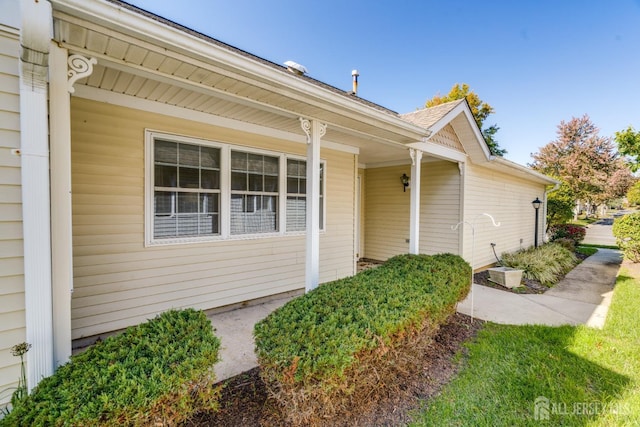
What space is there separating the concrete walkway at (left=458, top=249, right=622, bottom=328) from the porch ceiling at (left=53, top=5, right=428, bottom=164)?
130 inches

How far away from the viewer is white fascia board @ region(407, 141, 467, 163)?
18.6 feet

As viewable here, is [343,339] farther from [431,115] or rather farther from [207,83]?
[431,115]

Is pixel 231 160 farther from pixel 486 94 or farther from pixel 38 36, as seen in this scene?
pixel 486 94

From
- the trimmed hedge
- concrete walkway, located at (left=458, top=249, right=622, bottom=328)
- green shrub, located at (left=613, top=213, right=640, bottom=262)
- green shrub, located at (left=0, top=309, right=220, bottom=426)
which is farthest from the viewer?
green shrub, located at (left=613, top=213, right=640, bottom=262)

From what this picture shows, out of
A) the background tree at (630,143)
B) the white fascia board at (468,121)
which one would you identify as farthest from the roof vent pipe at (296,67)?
the background tree at (630,143)

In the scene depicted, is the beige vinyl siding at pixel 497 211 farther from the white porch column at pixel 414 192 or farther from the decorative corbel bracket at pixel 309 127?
the decorative corbel bracket at pixel 309 127

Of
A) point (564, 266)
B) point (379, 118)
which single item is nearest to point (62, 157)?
point (379, 118)

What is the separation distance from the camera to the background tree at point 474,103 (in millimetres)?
20594

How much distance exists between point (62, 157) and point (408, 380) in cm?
363

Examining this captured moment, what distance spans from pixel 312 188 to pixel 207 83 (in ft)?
5.57

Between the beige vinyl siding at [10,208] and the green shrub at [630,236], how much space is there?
1349cm

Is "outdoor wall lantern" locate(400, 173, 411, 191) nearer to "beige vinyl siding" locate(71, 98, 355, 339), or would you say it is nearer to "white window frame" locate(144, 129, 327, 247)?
"white window frame" locate(144, 129, 327, 247)

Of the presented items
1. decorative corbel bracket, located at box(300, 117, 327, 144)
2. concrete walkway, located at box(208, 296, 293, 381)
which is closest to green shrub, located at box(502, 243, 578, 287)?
concrete walkway, located at box(208, 296, 293, 381)

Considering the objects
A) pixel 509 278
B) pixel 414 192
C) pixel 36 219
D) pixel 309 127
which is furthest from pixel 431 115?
pixel 36 219
